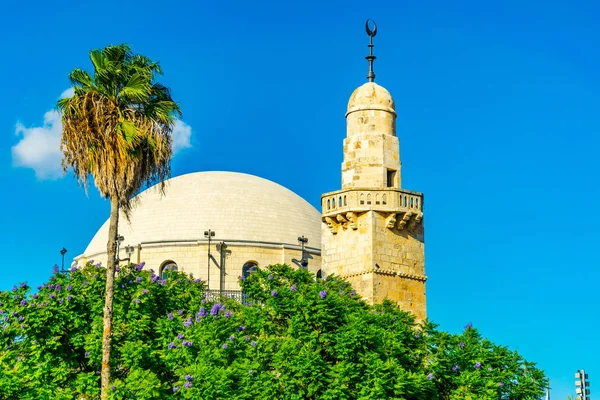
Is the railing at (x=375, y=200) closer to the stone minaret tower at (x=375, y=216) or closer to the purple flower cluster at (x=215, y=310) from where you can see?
the stone minaret tower at (x=375, y=216)

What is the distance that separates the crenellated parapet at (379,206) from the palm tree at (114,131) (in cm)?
1049

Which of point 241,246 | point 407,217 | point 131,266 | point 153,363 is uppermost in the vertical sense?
point 241,246

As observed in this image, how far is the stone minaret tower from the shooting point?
37.1m

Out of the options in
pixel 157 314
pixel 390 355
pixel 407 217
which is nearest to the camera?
pixel 390 355

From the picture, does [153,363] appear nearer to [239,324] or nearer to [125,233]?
[239,324]

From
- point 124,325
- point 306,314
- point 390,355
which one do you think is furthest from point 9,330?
point 390,355

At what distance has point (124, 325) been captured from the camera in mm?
29953

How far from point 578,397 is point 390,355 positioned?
2355cm

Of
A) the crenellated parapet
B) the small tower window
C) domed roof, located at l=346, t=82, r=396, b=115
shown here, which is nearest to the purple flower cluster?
the crenellated parapet

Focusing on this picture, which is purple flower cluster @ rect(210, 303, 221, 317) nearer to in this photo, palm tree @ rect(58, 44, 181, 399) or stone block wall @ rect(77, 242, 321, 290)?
palm tree @ rect(58, 44, 181, 399)

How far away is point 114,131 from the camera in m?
27.6

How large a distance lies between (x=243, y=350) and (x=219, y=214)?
30.9 metres

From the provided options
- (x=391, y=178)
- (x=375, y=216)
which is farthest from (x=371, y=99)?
(x=375, y=216)

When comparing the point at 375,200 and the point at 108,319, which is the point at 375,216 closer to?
the point at 375,200
